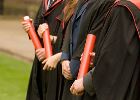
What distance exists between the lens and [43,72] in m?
5.40

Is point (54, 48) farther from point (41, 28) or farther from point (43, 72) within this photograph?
point (43, 72)

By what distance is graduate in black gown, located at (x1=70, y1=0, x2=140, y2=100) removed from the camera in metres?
3.25

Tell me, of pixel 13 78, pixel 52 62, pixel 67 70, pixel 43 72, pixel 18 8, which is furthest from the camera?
pixel 18 8

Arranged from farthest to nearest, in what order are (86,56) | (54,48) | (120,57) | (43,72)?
(43,72) < (54,48) < (86,56) < (120,57)

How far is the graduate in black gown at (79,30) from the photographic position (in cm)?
378

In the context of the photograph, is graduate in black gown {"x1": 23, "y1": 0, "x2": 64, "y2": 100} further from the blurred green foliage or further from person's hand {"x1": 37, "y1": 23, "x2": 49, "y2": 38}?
the blurred green foliage

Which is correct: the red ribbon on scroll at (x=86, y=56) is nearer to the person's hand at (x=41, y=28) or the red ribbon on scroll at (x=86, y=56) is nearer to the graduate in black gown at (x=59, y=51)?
the graduate in black gown at (x=59, y=51)

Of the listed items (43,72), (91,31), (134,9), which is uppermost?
(134,9)

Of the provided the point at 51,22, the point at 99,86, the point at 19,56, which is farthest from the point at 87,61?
the point at 19,56

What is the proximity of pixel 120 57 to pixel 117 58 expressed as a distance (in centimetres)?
2

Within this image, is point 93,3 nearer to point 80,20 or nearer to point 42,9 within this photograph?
point 80,20

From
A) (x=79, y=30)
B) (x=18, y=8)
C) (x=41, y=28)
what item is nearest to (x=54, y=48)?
(x=41, y=28)

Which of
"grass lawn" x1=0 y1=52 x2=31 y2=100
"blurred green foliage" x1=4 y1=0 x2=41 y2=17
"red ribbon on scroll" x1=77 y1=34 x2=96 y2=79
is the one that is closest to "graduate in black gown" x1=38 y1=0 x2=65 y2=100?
"red ribbon on scroll" x1=77 y1=34 x2=96 y2=79

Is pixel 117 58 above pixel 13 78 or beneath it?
above
